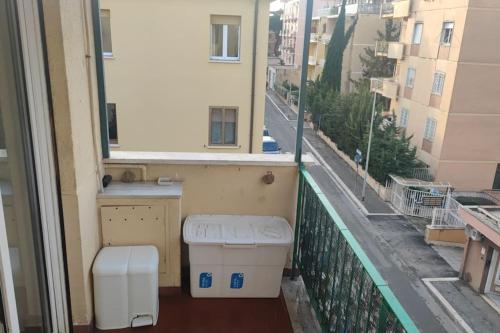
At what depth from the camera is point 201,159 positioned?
2.57m

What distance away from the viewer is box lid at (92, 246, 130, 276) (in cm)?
213

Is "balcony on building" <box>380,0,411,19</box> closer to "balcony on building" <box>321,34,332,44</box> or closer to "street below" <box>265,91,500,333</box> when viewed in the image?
"balcony on building" <box>321,34,332,44</box>

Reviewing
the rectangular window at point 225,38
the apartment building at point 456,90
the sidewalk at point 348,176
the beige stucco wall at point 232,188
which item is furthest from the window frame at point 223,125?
the apartment building at point 456,90

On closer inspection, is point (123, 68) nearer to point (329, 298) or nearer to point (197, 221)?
point (197, 221)

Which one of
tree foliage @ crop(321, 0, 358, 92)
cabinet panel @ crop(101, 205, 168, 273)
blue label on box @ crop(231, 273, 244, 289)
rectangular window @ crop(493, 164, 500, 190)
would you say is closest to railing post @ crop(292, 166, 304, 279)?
blue label on box @ crop(231, 273, 244, 289)

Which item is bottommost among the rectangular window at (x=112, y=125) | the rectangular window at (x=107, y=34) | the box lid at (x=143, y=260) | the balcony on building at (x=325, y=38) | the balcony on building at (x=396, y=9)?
the rectangular window at (x=112, y=125)

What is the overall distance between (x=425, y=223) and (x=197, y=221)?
1175 centimetres

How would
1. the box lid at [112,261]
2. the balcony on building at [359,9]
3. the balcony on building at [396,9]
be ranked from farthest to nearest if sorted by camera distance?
the balcony on building at [359,9] → the balcony on building at [396,9] → the box lid at [112,261]

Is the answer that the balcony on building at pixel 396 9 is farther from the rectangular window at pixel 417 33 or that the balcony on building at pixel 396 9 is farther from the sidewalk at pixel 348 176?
the sidewalk at pixel 348 176

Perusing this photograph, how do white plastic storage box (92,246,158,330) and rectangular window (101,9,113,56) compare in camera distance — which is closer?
white plastic storage box (92,246,158,330)

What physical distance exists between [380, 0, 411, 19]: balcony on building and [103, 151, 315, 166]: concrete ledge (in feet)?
55.1

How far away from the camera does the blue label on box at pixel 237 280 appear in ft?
8.16

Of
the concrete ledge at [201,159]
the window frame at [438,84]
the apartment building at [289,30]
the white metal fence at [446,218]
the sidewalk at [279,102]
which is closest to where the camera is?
the concrete ledge at [201,159]

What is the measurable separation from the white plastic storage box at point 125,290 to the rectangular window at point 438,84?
48.0ft
